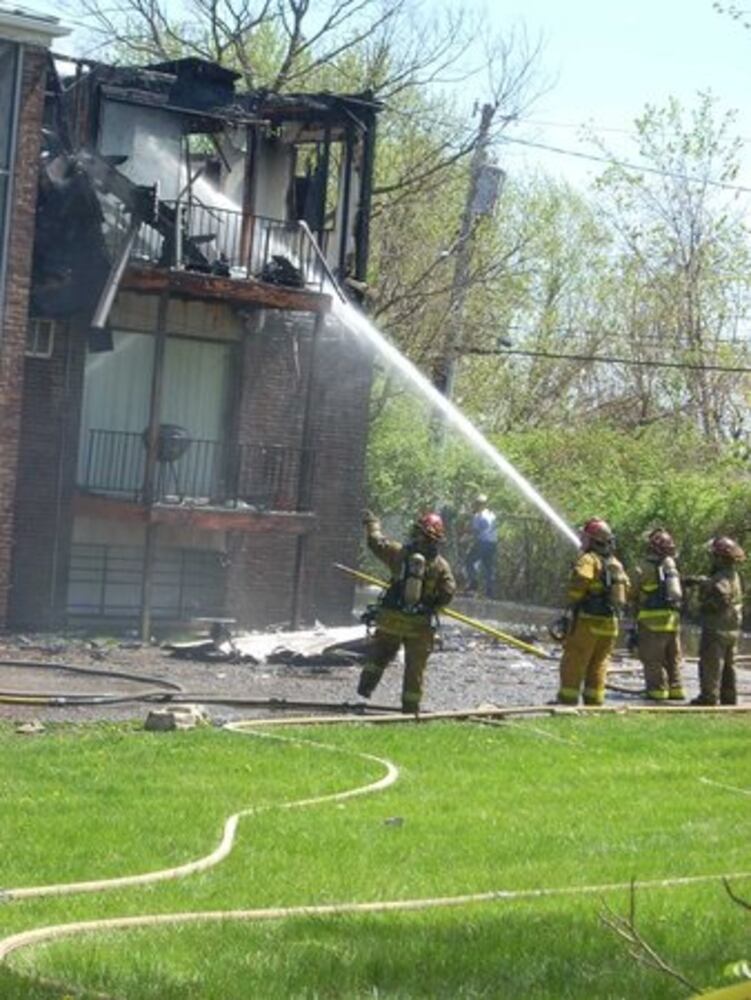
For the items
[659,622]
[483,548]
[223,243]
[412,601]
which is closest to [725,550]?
[659,622]

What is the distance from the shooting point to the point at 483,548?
41500 mm

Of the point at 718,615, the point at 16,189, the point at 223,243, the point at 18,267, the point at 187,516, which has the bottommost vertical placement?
the point at 718,615

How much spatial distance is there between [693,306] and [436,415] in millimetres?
12879

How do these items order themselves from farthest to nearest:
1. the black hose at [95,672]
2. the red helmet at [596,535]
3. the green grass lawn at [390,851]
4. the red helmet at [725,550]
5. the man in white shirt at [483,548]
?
the man in white shirt at [483,548]
the red helmet at [725,550]
the black hose at [95,672]
the red helmet at [596,535]
the green grass lawn at [390,851]

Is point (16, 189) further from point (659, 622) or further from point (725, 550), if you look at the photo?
point (725, 550)

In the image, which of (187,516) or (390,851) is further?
(187,516)

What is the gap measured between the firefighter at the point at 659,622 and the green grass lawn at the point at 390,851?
268 centimetres

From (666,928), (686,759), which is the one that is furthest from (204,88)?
(666,928)

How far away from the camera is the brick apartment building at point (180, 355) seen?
26500mm

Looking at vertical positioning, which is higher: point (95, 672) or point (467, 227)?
point (467, 227)

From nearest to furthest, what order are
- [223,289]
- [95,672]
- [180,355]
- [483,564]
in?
[95,672] < [223,289] < [180,355] < [483,564]

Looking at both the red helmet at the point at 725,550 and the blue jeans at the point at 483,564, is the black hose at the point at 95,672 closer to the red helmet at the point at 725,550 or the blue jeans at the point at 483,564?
the red helmet at the point at 725,550

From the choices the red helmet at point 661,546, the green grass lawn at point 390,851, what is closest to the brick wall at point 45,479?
the red helmet at point 661,546

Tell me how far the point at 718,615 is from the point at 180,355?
1071cm
